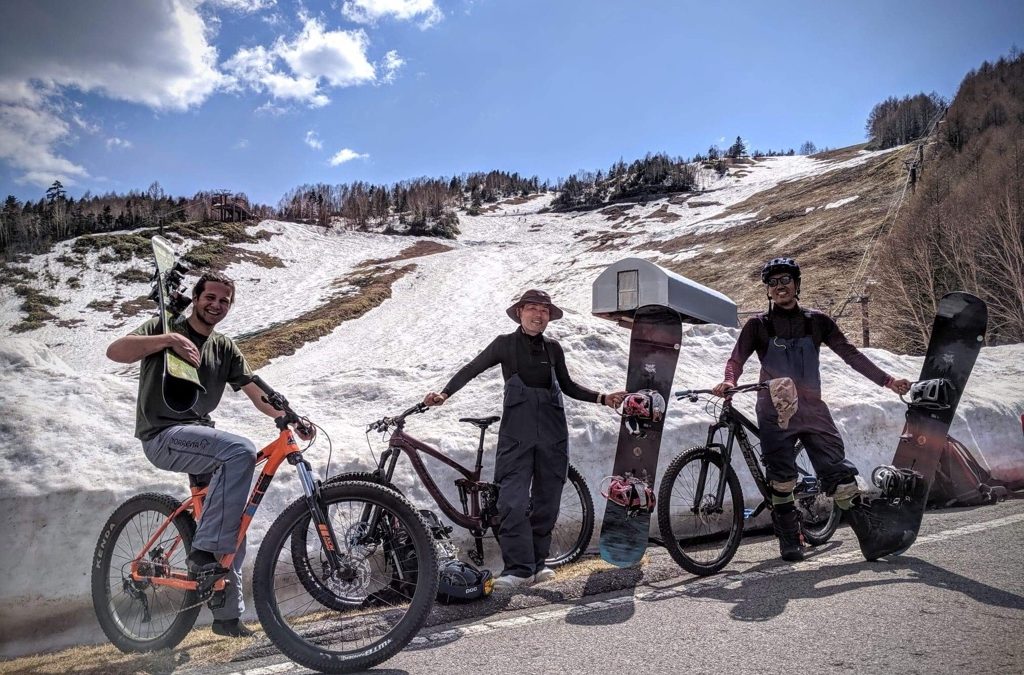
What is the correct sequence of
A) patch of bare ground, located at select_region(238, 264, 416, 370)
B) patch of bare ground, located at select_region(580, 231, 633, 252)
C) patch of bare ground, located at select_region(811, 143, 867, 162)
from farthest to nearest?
patch of bare ground, located at select_region(811, 143, 867, 162) → patch of bare ground, located at select_region(580, 231, 633, 252) → patch of bare ground, located at select_region(238, 264, 416, 370)

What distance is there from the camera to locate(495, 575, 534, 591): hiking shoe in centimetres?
399

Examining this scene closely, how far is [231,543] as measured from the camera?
3.09 metres

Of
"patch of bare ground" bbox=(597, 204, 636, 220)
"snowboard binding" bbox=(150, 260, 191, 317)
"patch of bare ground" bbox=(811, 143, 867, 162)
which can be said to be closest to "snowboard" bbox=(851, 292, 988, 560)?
"snowboard binding" bbox=(150, 260, 191, 317)

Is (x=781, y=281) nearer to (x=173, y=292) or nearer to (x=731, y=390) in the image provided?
(x=731, y=390)

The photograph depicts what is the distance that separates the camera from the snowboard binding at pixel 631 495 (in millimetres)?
4492

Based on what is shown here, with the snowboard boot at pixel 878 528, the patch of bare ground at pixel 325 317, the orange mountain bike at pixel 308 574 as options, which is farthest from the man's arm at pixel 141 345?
the patch of bare ground at pixel 325 317

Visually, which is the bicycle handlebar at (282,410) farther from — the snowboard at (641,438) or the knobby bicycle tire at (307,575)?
the snowboard at (641,438)

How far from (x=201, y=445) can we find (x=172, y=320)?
2.53 ft

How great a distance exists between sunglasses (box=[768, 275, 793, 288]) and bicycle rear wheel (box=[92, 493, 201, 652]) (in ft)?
14.1

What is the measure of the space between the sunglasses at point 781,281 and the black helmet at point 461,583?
3064 millimetres

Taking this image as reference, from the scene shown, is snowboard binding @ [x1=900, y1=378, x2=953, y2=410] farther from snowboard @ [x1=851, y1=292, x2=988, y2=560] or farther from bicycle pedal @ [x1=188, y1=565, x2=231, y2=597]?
bicycle pedal @ [x1=188, y1=565, x2=231, y2=597]

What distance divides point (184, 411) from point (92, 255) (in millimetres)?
27639

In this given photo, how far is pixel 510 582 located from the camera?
4051 mm

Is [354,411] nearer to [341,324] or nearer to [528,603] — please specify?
[528,603]
